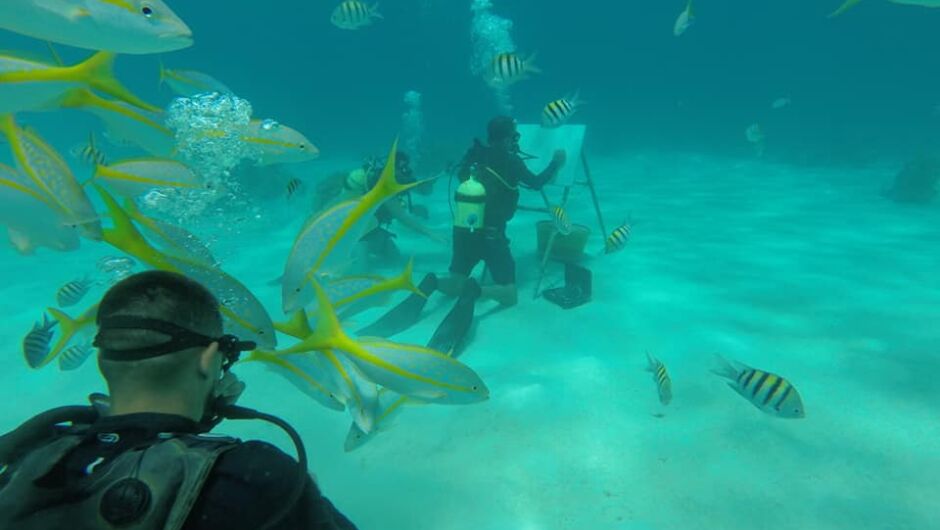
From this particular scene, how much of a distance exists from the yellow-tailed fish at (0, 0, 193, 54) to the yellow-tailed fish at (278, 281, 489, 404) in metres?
1.49

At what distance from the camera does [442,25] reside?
4203cm

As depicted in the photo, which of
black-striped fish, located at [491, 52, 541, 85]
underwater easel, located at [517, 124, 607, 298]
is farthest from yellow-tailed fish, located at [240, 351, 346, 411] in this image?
underwater easel, located at [517, 124, 607, 298]

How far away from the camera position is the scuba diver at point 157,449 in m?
1.01

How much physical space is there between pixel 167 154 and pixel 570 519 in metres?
3.89

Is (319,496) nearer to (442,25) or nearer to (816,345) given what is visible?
(816,345)

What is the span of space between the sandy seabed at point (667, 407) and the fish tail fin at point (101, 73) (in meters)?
2.87

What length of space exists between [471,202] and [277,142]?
7.73ft

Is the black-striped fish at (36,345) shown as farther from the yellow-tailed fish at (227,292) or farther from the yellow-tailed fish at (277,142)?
the yellow-tailed fish at (227,292)

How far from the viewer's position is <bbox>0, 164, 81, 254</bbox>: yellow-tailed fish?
2875mm

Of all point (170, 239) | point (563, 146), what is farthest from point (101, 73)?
point (563, 146)

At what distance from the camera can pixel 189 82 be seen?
17.4 ft

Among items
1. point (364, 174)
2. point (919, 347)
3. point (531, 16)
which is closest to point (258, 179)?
point (364, 174)

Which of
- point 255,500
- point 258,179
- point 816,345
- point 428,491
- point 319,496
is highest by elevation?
point 255,500

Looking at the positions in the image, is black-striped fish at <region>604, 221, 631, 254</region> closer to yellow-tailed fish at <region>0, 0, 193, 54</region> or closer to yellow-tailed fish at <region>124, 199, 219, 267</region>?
yellow-tailed fish at <region>124, 199, 219, 267</region>
